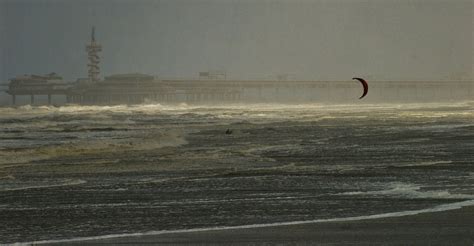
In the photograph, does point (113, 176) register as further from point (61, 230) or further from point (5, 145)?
point (5, 145)

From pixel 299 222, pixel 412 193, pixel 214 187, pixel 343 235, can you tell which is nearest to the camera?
pixel 343 235

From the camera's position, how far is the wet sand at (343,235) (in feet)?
35.1

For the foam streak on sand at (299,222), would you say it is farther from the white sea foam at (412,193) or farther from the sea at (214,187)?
the white sea foam at (412,193)

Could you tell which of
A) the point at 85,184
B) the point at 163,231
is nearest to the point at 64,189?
the point at 85,184

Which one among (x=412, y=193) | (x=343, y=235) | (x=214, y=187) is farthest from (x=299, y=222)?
(x=214, y=187)

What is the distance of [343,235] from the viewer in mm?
11188

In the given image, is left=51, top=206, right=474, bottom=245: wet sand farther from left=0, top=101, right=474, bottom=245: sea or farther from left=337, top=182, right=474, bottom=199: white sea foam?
left=337, top=182, right=474, bottom=199: white sea foam

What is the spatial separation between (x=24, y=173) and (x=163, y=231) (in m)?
11.1

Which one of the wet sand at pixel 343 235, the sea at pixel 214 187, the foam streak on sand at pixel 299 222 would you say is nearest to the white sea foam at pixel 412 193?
the sea at pixel 214 187

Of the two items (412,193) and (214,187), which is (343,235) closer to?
(412,193)

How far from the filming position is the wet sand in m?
10.7

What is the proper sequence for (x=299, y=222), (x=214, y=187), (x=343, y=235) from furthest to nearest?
(x=214, y=187) → (x=299, y=222) → (x=343, y=235)

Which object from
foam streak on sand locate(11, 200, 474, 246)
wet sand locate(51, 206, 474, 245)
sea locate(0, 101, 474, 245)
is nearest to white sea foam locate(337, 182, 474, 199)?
sea locate(0, 101, 474, 245)

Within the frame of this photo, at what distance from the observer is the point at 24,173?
21.8 meters
